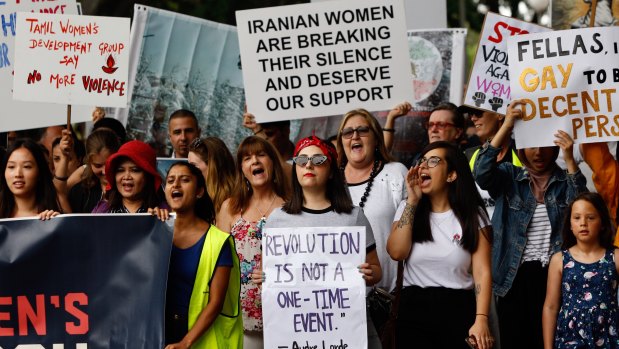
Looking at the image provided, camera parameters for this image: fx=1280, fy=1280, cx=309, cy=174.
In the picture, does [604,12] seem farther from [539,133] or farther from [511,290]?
[511,290]

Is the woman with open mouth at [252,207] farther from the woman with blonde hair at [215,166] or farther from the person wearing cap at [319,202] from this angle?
the person wearing cap at [319,202]

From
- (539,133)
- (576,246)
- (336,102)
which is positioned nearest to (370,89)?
(336,102)

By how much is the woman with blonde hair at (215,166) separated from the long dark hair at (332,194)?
1182mm

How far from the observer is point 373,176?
341 inches

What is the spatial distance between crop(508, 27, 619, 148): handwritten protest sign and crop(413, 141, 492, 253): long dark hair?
86cm

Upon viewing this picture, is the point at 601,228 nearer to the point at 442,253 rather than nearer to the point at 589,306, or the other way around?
the point at 589,306

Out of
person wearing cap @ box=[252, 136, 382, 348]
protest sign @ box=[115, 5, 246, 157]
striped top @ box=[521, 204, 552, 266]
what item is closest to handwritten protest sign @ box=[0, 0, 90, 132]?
protest sign @ box=[115, 5, 246, 157]

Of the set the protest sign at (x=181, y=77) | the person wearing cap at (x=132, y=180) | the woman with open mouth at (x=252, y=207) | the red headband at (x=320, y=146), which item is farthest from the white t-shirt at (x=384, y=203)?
the protest sign at (x=181, y=77)

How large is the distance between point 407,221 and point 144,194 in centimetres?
161

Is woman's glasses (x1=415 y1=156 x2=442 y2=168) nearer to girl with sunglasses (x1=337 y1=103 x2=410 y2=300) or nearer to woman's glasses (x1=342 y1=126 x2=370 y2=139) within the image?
girl with sunglasses (x1=337 y1=103 x2=410 y2=300)

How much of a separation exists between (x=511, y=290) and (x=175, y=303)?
2420mm

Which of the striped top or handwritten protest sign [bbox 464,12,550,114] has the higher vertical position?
handwritten protest sign [bbox 464,12,550,114]

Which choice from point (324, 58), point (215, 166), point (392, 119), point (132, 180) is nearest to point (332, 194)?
point (132, 180)

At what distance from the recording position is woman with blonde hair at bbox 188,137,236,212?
8820 mm
